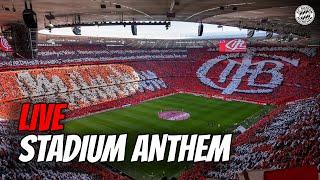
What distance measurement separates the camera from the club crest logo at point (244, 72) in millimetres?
28562

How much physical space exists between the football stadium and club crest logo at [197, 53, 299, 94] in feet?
0.34

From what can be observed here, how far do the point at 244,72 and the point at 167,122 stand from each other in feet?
36.4

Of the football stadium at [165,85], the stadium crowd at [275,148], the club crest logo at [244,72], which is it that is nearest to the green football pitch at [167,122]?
the football stadium at [165,85]

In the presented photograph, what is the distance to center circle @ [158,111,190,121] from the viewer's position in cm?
2326

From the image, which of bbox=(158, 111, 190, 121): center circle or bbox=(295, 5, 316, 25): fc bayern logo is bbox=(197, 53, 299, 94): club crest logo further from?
bbox=(295, 5, 316, 25): fc bayern logo

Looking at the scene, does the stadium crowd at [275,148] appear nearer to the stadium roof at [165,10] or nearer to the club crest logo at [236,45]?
the stadium roof at [165,10]

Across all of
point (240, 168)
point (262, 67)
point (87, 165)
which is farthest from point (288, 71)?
point (87, 165)

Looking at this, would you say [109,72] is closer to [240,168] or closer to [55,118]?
[55,118]

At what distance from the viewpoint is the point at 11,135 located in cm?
1708

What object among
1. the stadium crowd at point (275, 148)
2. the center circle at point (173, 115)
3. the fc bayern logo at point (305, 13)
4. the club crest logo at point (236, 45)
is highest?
the fc bayern logo at point (305, 13)

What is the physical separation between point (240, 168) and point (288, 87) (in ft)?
47.3

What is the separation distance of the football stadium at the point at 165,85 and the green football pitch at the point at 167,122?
0.11 meters

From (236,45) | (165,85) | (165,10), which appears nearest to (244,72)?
(165,85)

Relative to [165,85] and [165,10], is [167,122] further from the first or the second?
[165,10]
